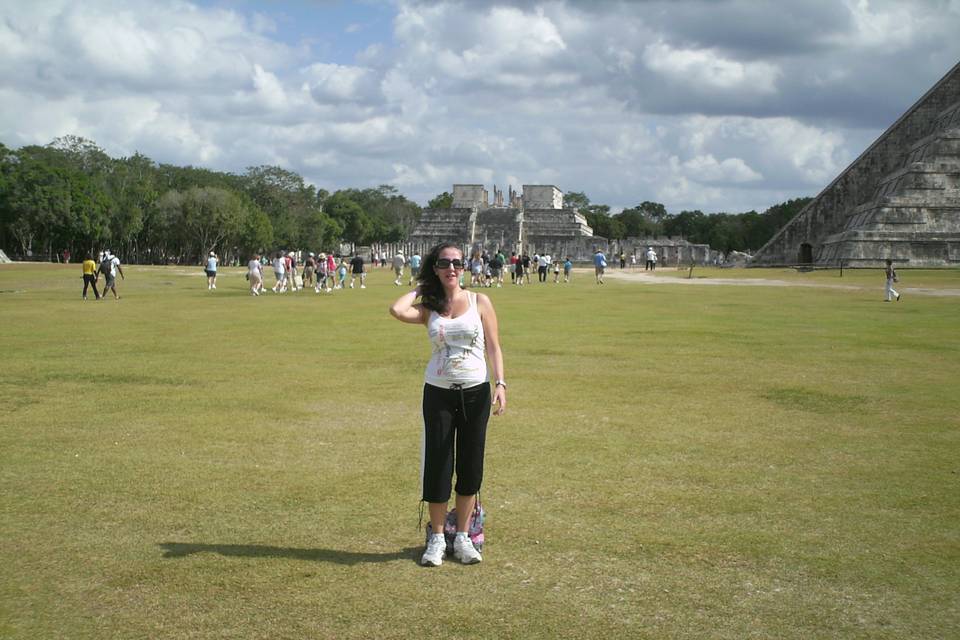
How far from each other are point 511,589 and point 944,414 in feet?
20.0

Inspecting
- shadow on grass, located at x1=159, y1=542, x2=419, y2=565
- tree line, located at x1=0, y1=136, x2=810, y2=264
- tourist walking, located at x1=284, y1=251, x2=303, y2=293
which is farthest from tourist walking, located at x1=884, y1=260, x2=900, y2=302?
tree line, located at x1=0, y1=136, x2=810, y2=264

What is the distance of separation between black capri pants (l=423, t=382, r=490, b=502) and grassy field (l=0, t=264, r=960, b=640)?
1.37 feet

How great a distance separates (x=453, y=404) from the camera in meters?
4.94

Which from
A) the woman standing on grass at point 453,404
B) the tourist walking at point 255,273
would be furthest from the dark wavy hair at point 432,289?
the tourist walking at point 255,273

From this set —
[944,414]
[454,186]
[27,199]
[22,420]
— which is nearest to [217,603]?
[22,420]

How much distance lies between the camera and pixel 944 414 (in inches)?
343

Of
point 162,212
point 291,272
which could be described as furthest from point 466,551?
point 162,212

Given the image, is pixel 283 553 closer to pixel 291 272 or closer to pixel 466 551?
pixel 466 551

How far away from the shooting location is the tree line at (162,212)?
64812mm

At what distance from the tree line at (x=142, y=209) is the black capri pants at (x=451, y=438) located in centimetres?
6597

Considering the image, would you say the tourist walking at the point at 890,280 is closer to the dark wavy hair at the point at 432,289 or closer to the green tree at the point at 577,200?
the dark wavy hair at the point at 432,289

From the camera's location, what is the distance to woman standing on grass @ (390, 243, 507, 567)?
16.1ft

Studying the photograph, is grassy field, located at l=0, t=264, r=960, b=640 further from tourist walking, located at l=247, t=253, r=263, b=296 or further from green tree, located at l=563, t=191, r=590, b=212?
green tree, located at l=563, t=191, r=590, b=212

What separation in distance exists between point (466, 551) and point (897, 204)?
153ft
